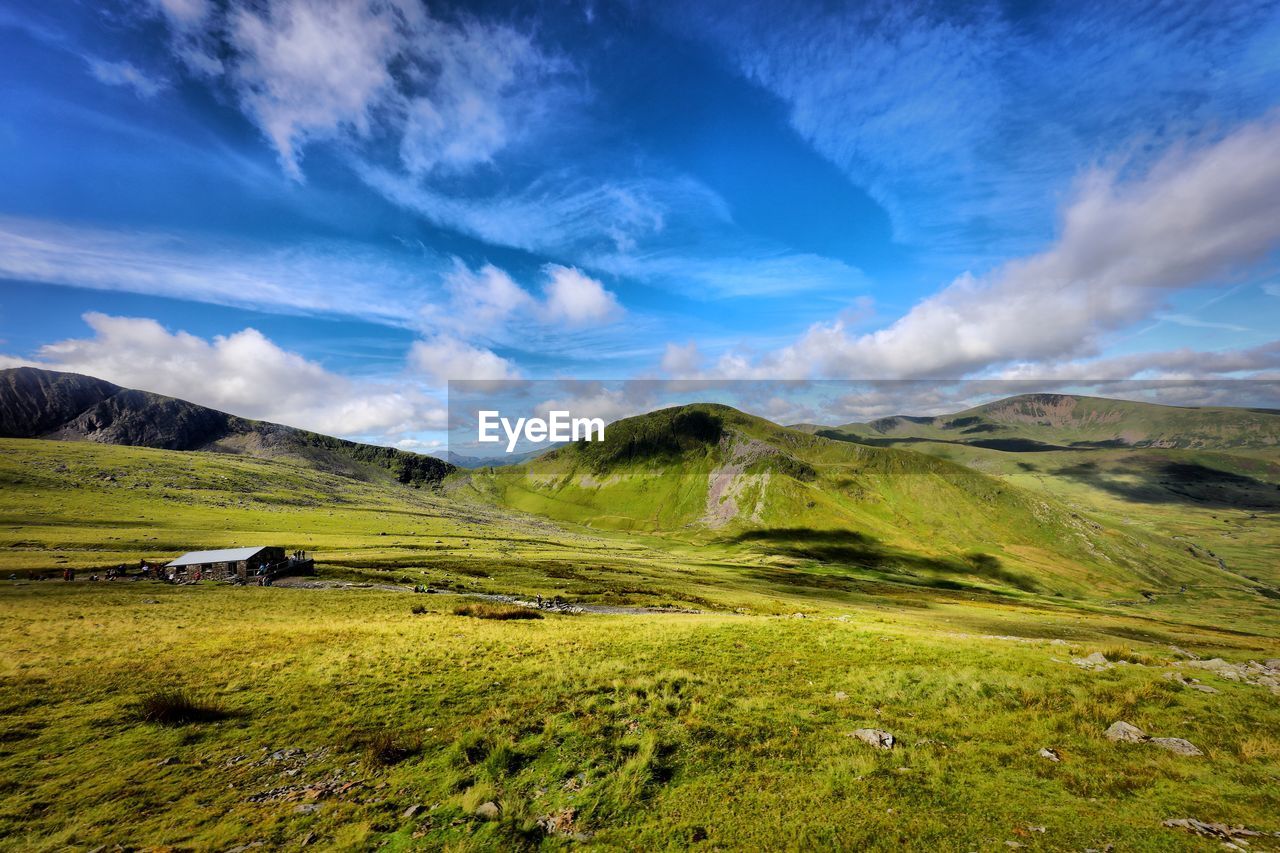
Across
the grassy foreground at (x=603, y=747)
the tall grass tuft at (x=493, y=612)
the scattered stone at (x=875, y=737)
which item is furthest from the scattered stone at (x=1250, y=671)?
the tall grass tuft at (x=493, y=612)

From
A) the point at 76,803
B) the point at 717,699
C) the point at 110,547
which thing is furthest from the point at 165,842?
the point at 110,547

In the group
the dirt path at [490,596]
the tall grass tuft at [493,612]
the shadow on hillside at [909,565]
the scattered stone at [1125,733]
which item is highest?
the scattered stone at [1125,733]

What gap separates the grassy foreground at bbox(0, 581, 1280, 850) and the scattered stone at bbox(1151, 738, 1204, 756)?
21.5 inches

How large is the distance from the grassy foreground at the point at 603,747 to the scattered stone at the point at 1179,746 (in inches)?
21.5

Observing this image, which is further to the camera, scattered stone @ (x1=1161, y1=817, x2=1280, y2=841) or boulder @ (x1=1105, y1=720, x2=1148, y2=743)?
boulder @ (x1=1105, y1=720, x2=1148, y2=743)

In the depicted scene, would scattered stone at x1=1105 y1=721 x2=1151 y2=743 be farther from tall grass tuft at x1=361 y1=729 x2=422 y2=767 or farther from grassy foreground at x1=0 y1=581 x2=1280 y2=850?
tall grass tuft at x1=361 y1=729 x2=422 y2=767

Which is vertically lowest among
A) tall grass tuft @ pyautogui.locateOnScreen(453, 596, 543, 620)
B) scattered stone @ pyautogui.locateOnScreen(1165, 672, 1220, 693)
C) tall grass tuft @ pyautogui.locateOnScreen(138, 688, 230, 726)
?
tall grass tuft @ pyautogui.locateOnScreen(453, 596, 543, 620)

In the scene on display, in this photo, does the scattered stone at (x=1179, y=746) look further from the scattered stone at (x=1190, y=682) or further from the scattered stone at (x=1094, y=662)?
the scattered stone at (x=1094, y=662)

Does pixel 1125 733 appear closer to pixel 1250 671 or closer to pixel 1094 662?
pixel 1094 662

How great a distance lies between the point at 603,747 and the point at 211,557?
61.3 m

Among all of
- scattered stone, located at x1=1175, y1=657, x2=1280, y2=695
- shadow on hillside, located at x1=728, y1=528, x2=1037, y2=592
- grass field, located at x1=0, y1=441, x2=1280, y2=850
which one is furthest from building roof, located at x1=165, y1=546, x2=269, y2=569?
shadow on hillside, located at x1=728, y1=528, x2=1037, y2=592

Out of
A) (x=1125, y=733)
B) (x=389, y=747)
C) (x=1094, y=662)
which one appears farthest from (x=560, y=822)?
(x=1094, y=662)

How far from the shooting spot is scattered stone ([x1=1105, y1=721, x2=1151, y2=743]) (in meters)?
15.0

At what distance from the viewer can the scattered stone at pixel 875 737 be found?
49.7ft
